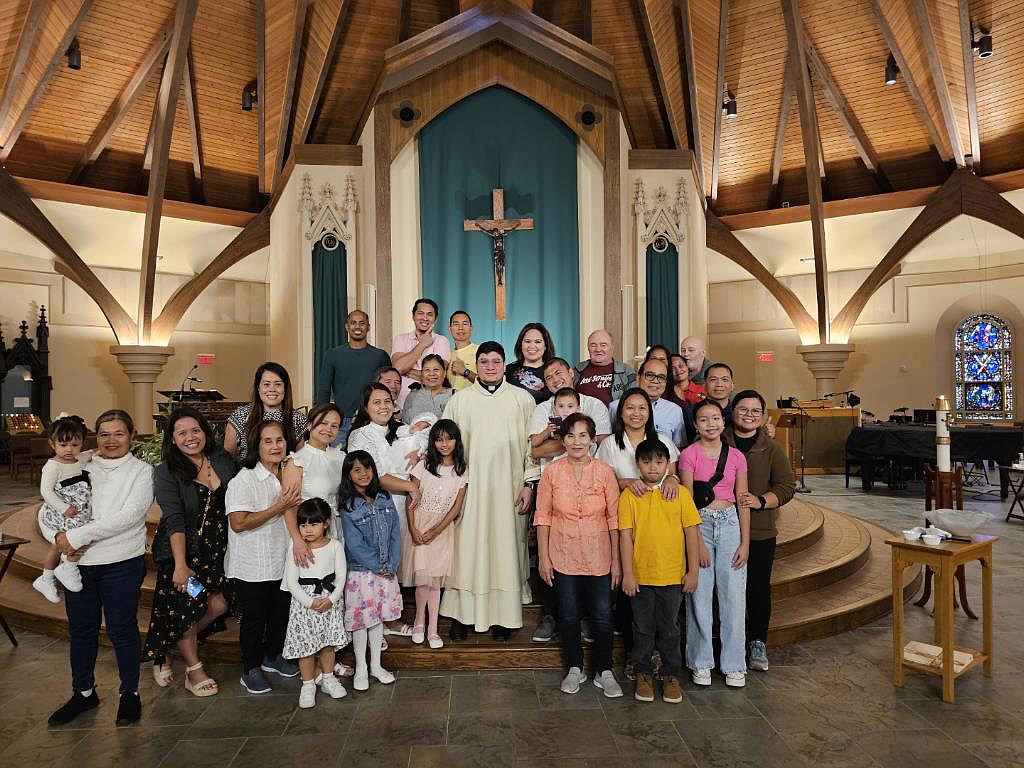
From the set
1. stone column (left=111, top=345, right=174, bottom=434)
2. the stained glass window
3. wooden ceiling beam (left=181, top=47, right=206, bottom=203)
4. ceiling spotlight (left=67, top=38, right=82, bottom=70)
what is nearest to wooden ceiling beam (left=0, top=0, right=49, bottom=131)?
ceiling spotlight (left=67, top=38, right=82, bottom=70)

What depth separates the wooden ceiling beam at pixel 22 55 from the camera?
23.8 ft

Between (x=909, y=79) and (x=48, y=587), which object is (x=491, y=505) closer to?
(x=48, y=587)

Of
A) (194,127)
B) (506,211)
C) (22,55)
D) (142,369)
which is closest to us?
(506,211)

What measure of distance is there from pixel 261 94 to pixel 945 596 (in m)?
9.25

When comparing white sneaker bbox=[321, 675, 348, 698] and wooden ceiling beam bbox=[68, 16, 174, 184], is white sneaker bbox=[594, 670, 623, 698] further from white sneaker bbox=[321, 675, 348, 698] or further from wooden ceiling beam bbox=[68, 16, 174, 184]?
wooden ceiling beam bbox=[68, 16, 174, 184]

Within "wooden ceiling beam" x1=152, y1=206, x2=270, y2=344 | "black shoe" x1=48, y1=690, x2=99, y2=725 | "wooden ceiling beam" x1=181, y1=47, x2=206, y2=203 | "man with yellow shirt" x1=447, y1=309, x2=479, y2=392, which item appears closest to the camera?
"black shoe" x1=48, y1=690, x2=99, y2=725

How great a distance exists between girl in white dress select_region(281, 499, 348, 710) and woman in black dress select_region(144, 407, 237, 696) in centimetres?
41

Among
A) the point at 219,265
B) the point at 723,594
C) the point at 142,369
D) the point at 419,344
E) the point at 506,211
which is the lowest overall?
A: the point at 723,594

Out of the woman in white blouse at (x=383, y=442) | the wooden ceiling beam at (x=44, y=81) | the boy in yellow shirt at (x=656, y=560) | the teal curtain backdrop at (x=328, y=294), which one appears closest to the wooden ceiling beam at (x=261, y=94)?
the wooden ceiling beam at (x=44, y=81)

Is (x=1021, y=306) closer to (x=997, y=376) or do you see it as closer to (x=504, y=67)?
(x=997, y=376)

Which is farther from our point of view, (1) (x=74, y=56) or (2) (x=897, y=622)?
(1) (x=74, y=56)

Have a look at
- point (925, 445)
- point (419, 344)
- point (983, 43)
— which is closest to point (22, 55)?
point (419, 344)

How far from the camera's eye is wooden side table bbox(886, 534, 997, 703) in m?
2.97

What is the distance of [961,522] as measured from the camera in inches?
128
